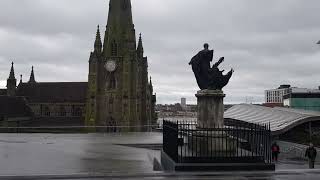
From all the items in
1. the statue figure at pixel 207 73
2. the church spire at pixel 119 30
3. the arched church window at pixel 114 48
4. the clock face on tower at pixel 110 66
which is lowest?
the statue figure at pixel 207 73

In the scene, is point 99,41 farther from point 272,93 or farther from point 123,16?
point 272,93

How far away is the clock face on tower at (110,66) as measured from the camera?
285ft

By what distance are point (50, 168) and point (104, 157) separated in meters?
4.87

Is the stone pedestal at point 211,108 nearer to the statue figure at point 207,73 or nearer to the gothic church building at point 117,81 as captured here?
the statue figure at point 207,73

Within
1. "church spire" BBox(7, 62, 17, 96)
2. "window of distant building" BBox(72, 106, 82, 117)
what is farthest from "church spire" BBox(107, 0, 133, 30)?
"church spire" BBox(7, 62, 17, 96)

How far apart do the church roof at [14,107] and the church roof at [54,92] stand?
145 inches

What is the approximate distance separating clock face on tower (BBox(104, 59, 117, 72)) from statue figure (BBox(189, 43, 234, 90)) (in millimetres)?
68611

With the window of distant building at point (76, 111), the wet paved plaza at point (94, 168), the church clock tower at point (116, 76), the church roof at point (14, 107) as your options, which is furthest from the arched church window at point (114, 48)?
the wet paved plaza at point (94, 168)

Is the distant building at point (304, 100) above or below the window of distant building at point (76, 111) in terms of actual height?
above

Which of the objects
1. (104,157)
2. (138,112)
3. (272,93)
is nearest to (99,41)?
(138,112)

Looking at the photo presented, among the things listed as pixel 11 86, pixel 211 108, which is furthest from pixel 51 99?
pixel 211 108

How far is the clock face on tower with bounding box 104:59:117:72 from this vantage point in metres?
86.8

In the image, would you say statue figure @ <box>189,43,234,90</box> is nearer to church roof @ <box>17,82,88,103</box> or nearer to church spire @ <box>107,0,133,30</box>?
church spire @ <box>107,0,133,30</box>

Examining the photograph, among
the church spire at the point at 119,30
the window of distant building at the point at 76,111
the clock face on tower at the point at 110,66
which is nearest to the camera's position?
the clock face on tower at the point at 110,66
